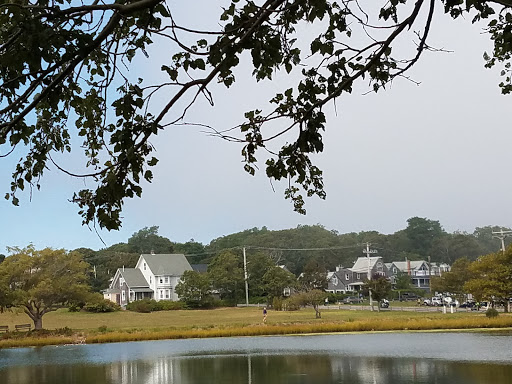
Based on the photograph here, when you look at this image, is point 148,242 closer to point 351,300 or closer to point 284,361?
point 351,300

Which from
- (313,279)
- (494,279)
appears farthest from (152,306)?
(494,279)

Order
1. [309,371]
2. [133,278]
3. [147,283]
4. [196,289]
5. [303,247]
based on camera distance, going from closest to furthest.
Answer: [309,371]
[196,289]
[133,278]
[147,283]
[303,247]

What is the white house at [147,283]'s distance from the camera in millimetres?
62250

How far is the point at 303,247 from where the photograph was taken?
84312 millimetres

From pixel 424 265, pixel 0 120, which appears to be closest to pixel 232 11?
pixel 0 120

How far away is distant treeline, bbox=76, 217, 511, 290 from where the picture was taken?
242 feet

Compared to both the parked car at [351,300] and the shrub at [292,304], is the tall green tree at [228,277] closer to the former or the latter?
the shrub at [292,304]

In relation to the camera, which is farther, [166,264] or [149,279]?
[166,264]

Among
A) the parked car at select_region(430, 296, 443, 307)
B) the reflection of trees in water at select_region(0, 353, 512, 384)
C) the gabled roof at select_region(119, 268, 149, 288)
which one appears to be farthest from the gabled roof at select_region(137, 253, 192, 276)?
the reflection of trees in water at select_region(0, 353, 512, 384)

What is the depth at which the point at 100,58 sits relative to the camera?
512cm

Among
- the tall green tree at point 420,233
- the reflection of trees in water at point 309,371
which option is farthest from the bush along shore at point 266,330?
the tall green tree at point 420,233

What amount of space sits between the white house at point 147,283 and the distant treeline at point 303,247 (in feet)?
21.6

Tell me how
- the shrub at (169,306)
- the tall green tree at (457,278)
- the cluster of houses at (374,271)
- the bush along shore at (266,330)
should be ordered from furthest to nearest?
the cluster of houses at (374,271)
the shrub at (169,306)
the tall green tree at (457,278)
the bush along shore at (266,330)

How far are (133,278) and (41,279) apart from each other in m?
29.6
